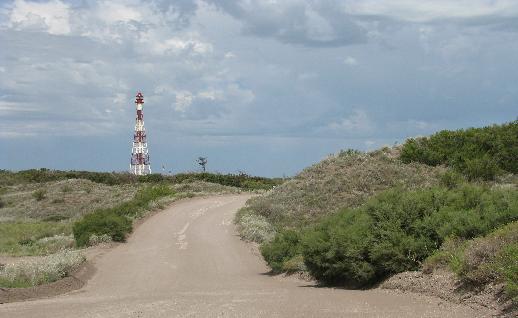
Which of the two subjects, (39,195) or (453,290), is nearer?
(453,290)

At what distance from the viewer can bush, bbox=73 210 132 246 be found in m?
31.0

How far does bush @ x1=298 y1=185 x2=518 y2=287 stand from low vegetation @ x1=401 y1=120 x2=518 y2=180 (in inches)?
694

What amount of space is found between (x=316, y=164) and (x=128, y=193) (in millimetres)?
23535

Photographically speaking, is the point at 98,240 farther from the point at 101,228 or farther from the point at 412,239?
the point at 412,239

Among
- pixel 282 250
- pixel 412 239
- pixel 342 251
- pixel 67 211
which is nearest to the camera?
pixel 412 239

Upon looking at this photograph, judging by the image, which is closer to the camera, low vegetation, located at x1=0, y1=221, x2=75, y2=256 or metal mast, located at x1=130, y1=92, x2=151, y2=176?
low vegetation, located at x1=0, y1=221, x2=75, y2=256

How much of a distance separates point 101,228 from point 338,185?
37.6ft

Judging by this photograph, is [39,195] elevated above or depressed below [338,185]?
below

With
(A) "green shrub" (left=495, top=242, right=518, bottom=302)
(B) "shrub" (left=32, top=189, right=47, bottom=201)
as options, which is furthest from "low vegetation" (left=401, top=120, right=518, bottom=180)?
(B) "shrub" (left=32, top=189, right=47, bottom=201)

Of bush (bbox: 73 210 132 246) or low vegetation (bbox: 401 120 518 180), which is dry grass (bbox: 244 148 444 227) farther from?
bush (bbox: 73 210 132 246)

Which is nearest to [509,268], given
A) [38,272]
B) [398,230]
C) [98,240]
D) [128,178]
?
[398,230]

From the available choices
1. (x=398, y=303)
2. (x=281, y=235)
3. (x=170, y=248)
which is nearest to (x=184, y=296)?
(x=398, y=303)

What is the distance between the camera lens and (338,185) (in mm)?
35062

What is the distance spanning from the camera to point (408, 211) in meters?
15.4
